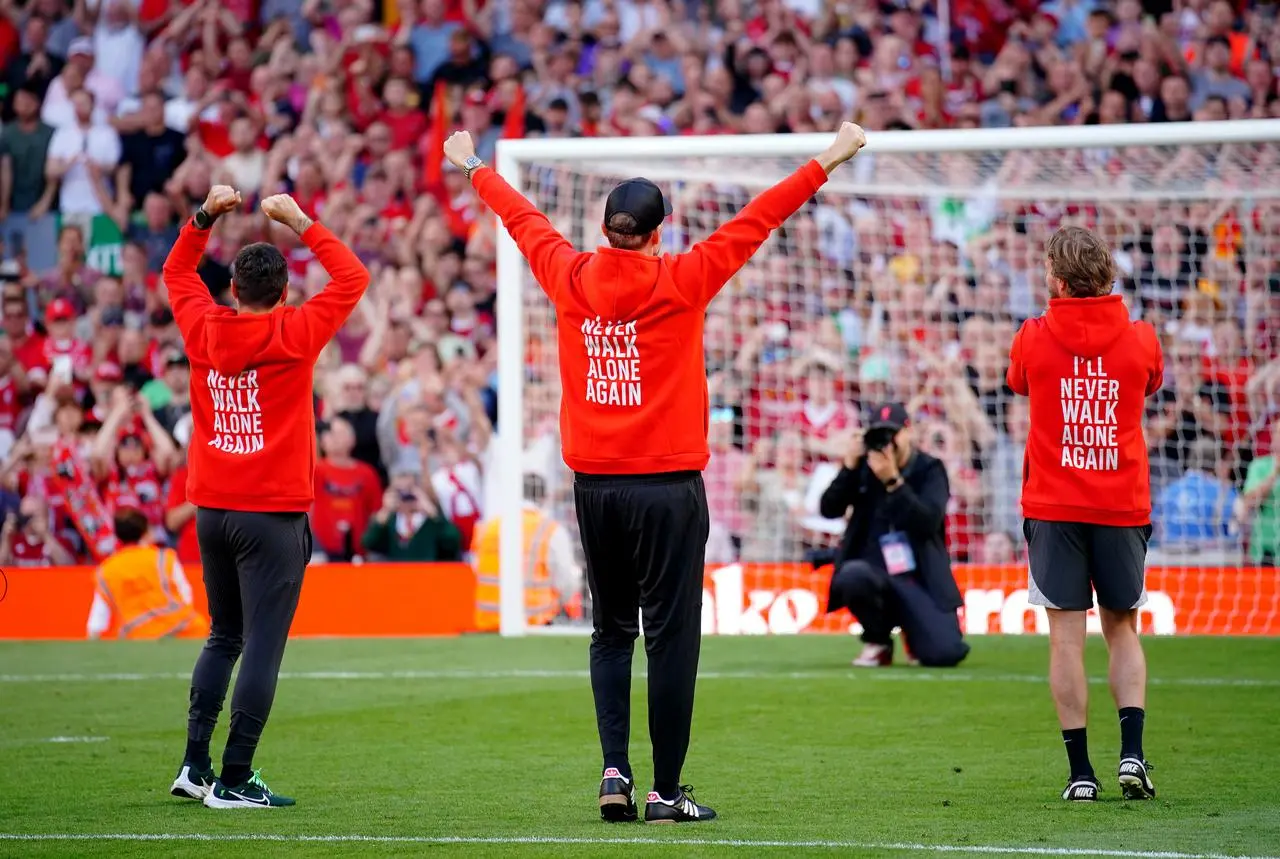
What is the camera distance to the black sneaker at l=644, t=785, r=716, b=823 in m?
6.57

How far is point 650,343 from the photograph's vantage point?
21.3 feet

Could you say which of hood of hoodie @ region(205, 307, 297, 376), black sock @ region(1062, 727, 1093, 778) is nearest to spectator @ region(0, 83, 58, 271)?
hood of hoodie @ region(205, 307, 297, 376)

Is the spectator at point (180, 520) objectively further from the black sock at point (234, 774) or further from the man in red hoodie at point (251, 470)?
the black sock at point (234, 774)

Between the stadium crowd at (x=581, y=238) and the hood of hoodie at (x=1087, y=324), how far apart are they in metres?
8.07

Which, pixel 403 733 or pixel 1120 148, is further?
pixel 1120 148

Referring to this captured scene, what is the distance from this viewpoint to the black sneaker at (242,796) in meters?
7.08

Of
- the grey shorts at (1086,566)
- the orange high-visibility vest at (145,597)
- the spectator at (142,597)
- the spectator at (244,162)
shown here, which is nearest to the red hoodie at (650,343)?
the grey shorts at (1086,566)

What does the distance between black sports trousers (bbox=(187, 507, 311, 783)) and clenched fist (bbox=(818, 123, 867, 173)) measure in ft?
7.86

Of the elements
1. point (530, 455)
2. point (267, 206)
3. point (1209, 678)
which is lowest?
point (1209, 678)

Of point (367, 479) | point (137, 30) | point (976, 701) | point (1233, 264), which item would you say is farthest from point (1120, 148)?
point (137, 30)

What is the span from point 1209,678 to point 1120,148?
4604 mm

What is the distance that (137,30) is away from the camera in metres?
22.4

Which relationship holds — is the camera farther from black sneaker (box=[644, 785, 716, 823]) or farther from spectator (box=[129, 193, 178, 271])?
spectator (box=[129, 193, 178, 271])

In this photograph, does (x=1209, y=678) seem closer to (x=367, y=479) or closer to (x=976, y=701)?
(x=976, y=701)
